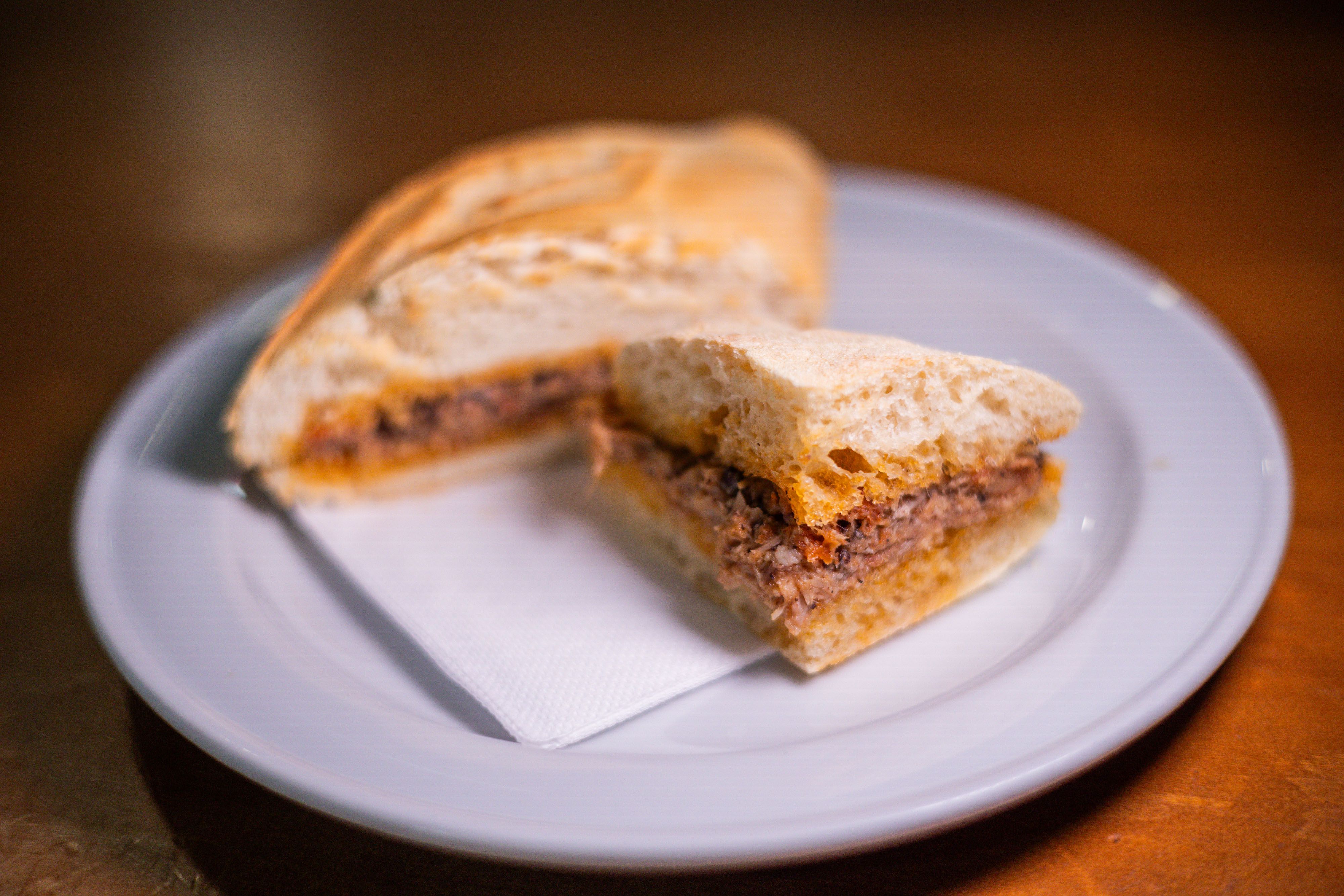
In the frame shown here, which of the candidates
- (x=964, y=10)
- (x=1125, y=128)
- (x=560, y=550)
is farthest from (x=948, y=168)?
(x=560, y=550)

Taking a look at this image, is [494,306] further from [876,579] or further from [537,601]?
[876,579]

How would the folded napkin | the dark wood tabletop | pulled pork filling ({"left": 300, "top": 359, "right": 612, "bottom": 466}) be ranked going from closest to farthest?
the dark wood tabletop, the folded napkin, pulled pork filling ({"left": 300, "top": 359, "right": 612, "bottom": 466})

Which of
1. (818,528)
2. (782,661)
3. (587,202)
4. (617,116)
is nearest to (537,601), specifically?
(782,661)

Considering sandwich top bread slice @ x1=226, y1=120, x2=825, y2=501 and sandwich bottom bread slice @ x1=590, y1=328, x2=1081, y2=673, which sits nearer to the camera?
sandwich bottom bread slice @ x1=590, y1=328, x2=1081, y2=673

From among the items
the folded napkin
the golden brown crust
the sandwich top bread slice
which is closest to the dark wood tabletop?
the folded napkin

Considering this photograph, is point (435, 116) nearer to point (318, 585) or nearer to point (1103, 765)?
point (318, 585)

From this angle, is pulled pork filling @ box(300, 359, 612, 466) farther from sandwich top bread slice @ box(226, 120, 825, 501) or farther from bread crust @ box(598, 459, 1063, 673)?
bread crust @ box(598, 459, 1063, 673)

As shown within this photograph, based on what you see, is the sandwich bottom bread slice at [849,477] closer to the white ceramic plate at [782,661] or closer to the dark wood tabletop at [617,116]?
the white ceramic plate at [782,661]
